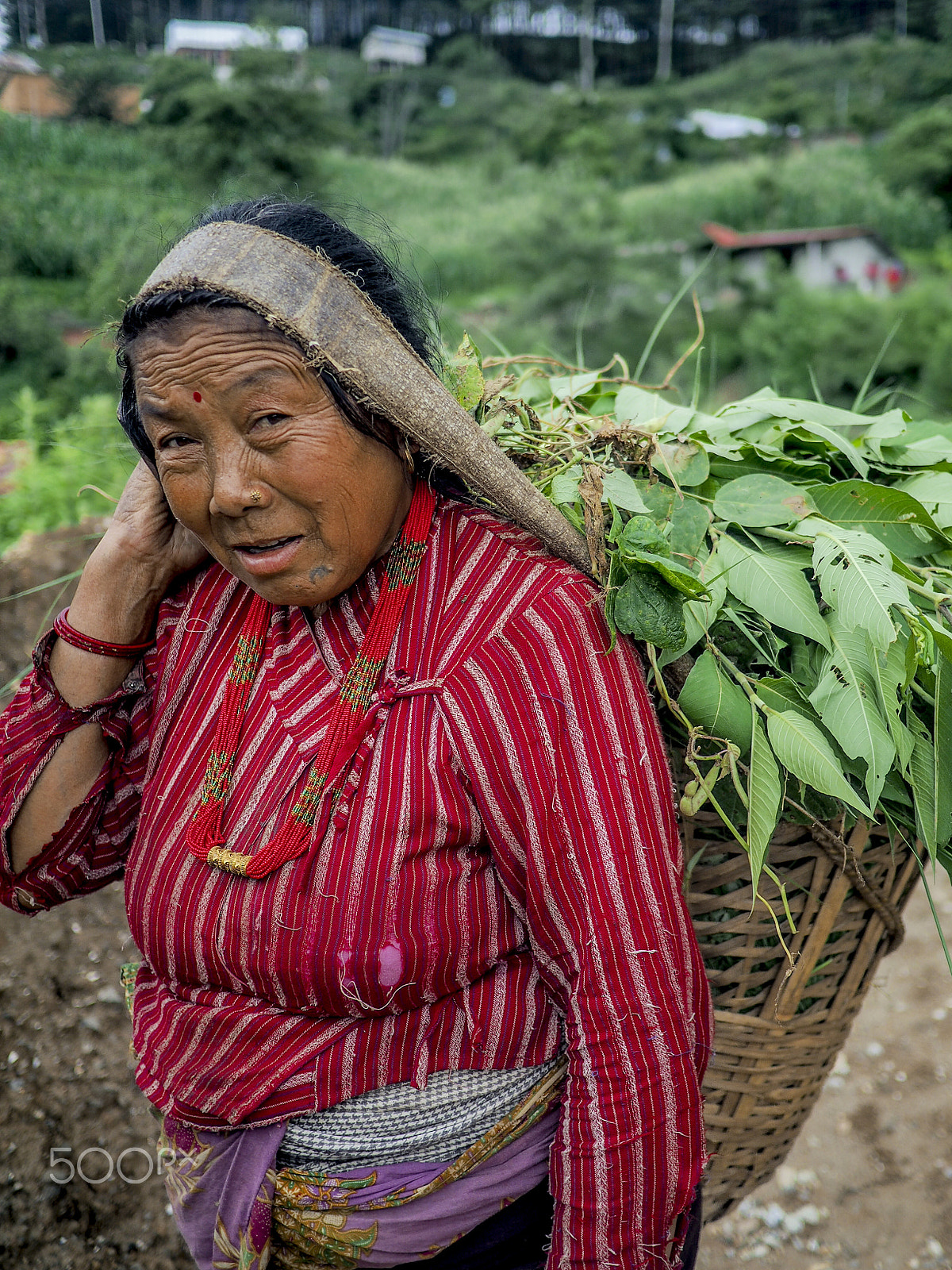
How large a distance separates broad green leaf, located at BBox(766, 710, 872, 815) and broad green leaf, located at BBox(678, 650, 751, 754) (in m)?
0.03

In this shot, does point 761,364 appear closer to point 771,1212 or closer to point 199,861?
point 771,1212

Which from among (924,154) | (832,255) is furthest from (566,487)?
(924,154)

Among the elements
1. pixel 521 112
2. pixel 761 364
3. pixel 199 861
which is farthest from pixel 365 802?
pixel 521 112

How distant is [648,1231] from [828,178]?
30252 millimetres

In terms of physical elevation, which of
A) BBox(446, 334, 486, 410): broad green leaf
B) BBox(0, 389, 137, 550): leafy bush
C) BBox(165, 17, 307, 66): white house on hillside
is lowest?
BBox(0, 389, 137, 550): leafy bush

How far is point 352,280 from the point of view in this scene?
44.2 inches


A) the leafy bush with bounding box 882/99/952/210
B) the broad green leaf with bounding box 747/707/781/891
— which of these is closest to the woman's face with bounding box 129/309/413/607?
the broad green leaf with bounding box 747/707/781/891

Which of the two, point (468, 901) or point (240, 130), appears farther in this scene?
point (240, 130)

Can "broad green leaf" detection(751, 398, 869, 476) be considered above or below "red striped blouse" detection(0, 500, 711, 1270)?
above

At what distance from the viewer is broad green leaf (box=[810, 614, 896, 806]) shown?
113 cm

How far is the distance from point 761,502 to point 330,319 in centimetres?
61

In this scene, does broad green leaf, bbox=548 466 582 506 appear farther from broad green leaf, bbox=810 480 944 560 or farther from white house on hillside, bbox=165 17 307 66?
white house on hillside, bbox=165 17 307 66

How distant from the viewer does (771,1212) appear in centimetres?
250

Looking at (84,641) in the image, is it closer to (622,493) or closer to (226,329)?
(226,329)
